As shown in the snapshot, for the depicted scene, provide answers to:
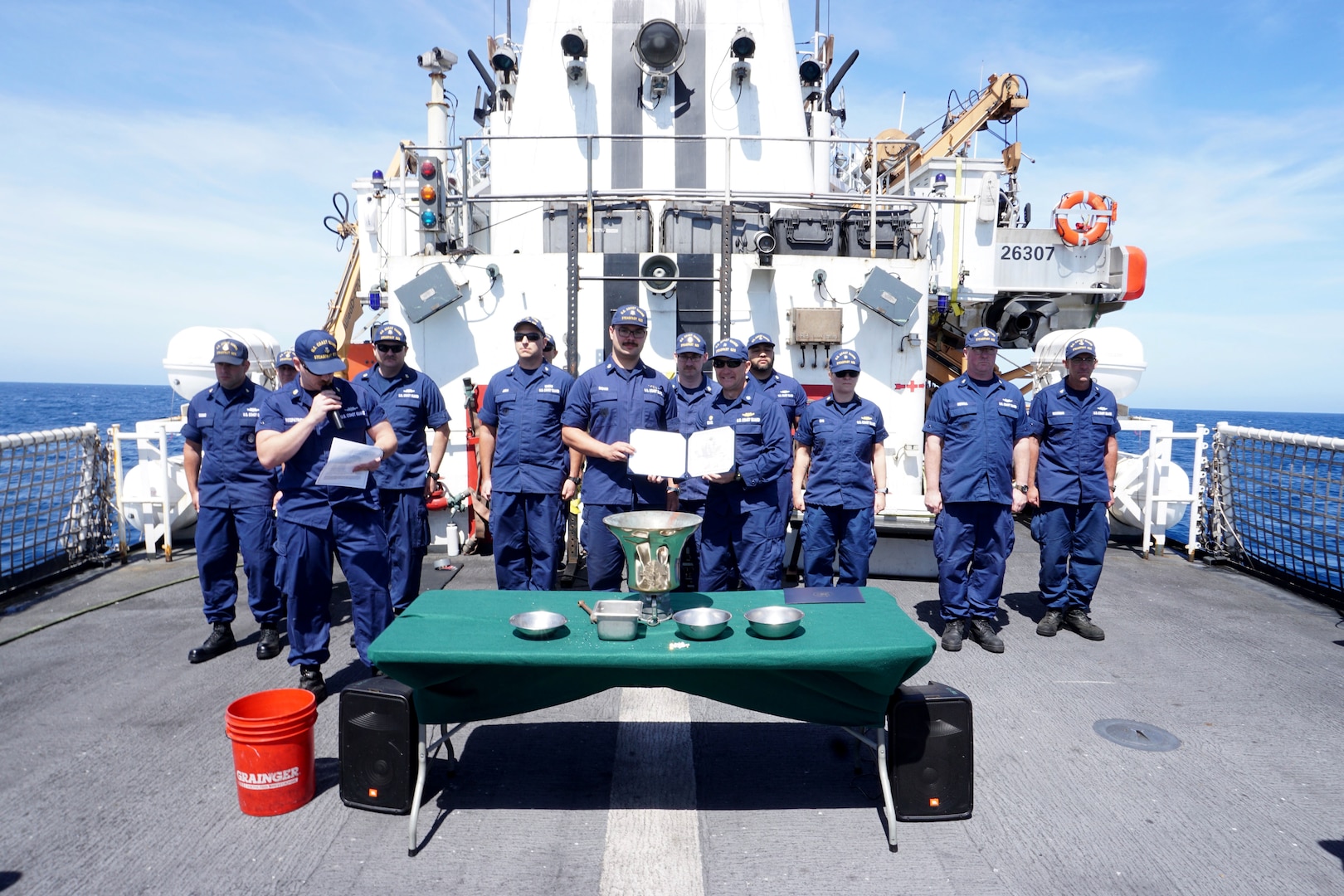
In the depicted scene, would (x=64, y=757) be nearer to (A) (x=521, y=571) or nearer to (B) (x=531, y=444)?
(A) (x=521, y=571)

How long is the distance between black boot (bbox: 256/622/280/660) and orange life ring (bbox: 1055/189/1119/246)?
917 cm

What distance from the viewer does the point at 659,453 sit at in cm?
384

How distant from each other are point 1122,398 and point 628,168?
573 centimetres

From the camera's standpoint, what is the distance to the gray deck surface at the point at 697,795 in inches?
106

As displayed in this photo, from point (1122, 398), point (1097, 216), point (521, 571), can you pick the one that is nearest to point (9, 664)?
Result: point (521, 571)

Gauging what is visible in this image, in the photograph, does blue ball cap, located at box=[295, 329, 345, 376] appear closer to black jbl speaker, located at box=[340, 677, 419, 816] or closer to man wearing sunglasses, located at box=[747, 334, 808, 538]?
black jbl speaker, located at box=[340, 677, 419, 816]

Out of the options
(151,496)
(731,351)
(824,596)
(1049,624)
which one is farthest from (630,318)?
(151,496)

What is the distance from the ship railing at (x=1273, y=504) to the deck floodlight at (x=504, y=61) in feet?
28.1

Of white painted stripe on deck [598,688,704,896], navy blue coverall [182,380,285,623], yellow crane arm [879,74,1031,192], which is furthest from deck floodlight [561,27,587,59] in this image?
yellow crane arm [879,74,1031,192]

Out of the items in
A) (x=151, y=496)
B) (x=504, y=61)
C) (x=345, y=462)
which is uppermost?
(x=504, y=61)

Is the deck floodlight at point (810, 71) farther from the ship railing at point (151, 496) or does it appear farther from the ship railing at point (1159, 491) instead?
the ship railing at point (151, 496)

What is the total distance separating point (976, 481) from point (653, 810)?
2816 mm

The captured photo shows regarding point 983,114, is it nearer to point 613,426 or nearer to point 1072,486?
point 1072,486

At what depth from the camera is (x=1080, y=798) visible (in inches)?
127
